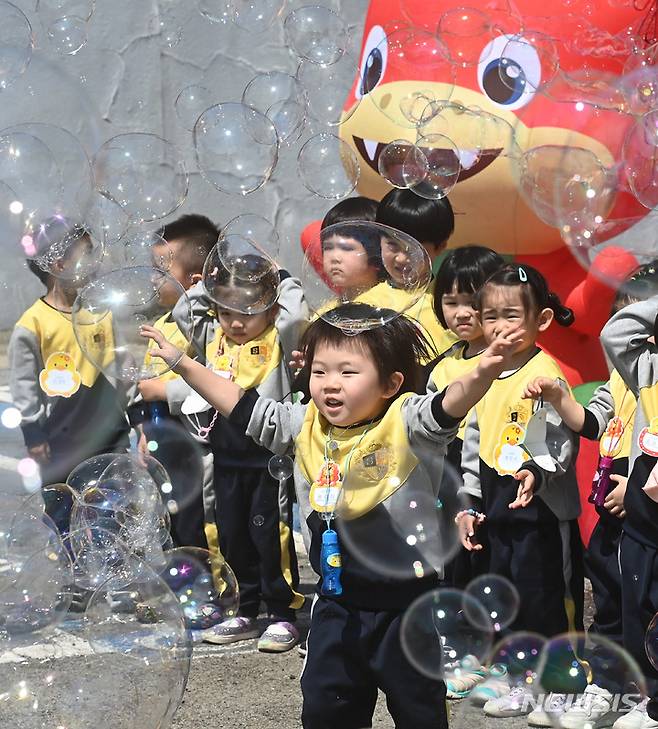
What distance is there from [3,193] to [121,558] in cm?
108

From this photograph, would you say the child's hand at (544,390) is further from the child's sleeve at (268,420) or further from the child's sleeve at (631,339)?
the child's sleeve at (268,420)

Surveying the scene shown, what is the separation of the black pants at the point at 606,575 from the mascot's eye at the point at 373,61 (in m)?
1.84

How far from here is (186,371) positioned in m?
2.72

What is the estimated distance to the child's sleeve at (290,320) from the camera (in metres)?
3.77

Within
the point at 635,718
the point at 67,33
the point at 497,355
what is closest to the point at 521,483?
the point at 635,718

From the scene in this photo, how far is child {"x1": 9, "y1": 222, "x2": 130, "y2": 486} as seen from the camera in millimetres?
3996

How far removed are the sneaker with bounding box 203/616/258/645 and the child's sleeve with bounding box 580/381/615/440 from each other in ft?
4.30

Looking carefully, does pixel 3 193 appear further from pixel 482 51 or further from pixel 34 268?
pixel 482 51

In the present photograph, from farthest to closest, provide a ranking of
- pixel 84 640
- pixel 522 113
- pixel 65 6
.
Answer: pixel 65 6 < pixel 522 113 < pixel 84 640

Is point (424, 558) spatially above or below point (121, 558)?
above

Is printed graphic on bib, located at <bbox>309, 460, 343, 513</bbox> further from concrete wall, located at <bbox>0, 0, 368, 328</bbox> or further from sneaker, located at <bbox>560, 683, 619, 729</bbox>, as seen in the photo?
concrete wall, located at <bbox>0, 0, 368, 328</bbox>

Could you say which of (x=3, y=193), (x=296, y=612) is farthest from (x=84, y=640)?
(x=296, y=612)

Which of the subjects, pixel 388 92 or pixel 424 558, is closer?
pixel 424 558

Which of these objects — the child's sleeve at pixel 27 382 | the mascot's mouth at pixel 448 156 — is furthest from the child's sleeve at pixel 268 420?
the child's sleeve at pixel 27 382
